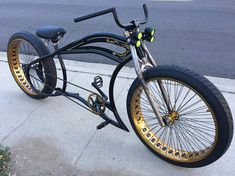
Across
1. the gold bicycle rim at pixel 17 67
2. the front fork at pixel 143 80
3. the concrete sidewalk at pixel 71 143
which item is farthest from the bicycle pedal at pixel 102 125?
the gold bicycle rim at pixel 17 67

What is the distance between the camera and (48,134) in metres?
3.46

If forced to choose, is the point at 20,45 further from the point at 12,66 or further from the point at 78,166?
the point at 78,166

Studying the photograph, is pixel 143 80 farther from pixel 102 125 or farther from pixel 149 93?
pixel 102 125

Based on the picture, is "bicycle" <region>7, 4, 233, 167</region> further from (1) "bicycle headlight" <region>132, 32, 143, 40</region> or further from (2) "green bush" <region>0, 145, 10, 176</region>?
(2) "green bush" <region>0, 145, 10, 176</region>

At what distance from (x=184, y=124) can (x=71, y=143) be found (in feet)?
3.74

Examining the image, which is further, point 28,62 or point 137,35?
point 28,62

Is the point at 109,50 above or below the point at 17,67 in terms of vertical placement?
above

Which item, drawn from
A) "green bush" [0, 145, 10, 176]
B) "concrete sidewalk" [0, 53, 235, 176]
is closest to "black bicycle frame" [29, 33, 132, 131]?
"concrete sidewalk" [0, 53, 235, 176]

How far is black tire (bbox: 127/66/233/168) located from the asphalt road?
1805mm

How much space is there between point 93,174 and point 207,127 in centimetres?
123

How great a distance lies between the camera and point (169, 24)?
6.89 m

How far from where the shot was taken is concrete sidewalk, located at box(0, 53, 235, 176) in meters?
2.94

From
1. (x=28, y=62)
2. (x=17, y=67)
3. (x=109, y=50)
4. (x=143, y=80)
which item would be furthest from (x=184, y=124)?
(x=17, y=67)

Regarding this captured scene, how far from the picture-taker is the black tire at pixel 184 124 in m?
2.39
